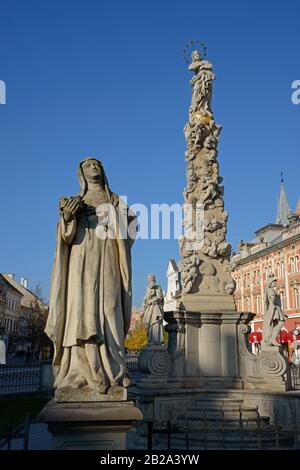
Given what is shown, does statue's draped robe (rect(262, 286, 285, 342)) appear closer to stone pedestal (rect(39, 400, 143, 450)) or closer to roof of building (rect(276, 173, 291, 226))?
stone pedestal (rect(39, 400, 143, 450))

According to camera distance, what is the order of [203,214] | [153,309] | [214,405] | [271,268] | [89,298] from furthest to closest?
[271,268], [203,214], [153,309], [214,405], [89,298]

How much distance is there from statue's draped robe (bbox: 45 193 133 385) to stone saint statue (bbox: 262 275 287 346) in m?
8.01

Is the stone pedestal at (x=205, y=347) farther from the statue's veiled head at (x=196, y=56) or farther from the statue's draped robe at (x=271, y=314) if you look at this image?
the statue's veiled head at (x=196, y=56)

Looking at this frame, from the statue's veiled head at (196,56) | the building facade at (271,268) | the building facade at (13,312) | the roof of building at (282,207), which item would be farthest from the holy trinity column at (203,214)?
the roof of building at (282,207)

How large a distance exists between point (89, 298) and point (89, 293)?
56 millimetres

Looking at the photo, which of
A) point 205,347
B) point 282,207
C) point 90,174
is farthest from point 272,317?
point 282,207

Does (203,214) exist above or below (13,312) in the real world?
below

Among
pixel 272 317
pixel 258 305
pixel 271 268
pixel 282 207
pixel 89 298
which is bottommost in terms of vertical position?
pixel 89 298

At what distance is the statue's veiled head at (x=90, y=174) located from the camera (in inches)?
205

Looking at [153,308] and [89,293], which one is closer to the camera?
[89,293]

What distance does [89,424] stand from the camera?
4.28 m

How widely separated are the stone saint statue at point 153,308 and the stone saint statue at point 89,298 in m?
8.20

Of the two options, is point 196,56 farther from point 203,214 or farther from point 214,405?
point 214,405
